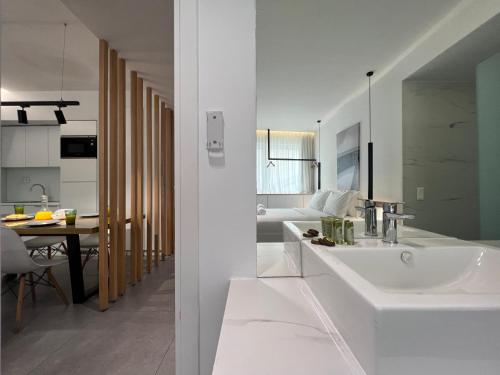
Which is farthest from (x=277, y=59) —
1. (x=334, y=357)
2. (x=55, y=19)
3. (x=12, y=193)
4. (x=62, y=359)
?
(x=12, y=193)

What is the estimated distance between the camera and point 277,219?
43.4 inches

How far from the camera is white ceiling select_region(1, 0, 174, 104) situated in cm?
201

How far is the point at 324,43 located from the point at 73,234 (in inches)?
101

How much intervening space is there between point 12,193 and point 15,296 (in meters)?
3.36

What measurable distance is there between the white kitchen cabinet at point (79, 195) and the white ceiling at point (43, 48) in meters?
1.64

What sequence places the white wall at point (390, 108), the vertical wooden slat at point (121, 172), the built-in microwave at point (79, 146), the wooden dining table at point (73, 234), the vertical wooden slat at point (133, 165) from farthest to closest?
the built-in microwave at point (79, 146)
the vertical wooden slat at point (133, 165)
the vertical wooden slat at point (121, 172)
the wooden dining table at point (73, 234)
the white wall at point (390, 108)

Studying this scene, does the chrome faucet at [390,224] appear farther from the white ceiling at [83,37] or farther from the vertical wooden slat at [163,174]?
the vertical wooden slat at [163,174]

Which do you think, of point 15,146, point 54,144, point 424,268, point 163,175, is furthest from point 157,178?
point 424,268

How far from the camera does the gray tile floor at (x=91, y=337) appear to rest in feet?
5.29

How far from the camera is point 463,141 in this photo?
945mm

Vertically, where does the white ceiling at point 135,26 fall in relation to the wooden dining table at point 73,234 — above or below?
above

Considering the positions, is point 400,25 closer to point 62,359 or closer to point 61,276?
point 62,359

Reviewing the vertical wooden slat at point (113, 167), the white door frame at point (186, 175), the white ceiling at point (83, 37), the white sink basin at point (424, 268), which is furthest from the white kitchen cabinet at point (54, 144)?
the white sink basin at point (424, 268)

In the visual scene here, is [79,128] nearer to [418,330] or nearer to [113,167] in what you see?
[113,167]
